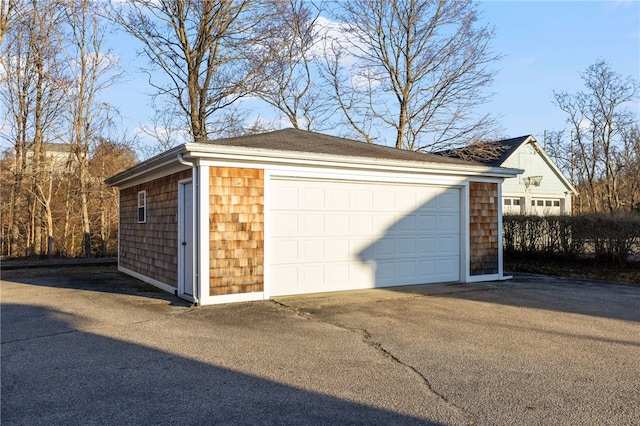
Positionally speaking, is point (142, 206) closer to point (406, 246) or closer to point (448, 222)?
point (406, 246)

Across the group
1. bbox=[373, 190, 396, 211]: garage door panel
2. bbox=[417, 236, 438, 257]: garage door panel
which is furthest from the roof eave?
bbox=[417, 236, 438, 257]: garage door panel

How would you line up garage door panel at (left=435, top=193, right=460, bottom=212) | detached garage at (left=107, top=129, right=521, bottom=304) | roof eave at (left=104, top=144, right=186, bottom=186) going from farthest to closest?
garage door panel at (left=435, top=193, right=460, bottom=212) < roof eave at (left=104, top=144, right=186, bottom=186) < detached garage at (left=107, top=129, right=521, bottom=304)

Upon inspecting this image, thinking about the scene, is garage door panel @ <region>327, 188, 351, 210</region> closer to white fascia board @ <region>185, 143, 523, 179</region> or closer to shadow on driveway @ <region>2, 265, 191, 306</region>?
white fascia board @ <region>185, 143, 523, 179</region>

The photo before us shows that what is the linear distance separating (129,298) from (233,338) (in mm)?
3542

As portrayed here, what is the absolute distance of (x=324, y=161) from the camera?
818 cm

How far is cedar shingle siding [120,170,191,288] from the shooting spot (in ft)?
27.7

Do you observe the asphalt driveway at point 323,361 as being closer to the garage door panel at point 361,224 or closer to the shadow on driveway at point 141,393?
the shadow on driveway at point 141,393

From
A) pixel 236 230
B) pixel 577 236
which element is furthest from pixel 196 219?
pixel 577 236

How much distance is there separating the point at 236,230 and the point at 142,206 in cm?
394

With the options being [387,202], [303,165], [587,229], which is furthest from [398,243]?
[587,229]

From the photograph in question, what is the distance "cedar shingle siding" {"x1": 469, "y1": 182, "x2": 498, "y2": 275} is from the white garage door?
0.35 metres

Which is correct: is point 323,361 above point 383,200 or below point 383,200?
below

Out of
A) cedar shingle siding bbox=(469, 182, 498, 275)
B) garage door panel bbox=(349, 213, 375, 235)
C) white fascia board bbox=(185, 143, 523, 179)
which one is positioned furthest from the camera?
cedar shingle siding bbox=(469, 182, 498, 275)

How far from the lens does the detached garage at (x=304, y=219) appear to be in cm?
735
